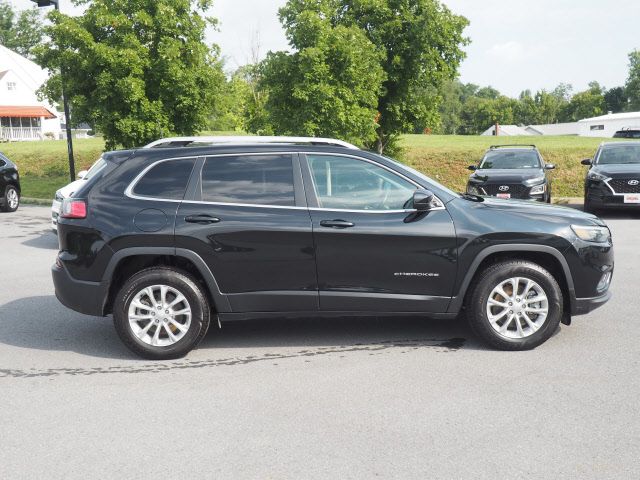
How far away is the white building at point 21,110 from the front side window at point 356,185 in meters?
63.0

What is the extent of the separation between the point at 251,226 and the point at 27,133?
67.7m

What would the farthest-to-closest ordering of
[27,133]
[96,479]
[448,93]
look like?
[448,93]
[27,133]
[96,479]

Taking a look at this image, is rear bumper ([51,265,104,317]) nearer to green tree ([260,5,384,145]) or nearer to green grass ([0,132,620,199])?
green tree ([260,5,384,145])

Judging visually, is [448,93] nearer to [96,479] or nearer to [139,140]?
[139,140]

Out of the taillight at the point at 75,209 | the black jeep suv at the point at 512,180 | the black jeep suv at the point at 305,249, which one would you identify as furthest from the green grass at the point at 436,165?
the black jeep suv at the point at 305,249

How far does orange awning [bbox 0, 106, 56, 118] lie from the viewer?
207 ft

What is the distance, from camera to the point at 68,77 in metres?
16.4

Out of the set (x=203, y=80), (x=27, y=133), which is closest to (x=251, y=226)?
(x=203, y=80)

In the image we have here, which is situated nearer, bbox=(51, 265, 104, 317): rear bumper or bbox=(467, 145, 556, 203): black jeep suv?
bbox=(51, 265, 104, 317): rear bumper

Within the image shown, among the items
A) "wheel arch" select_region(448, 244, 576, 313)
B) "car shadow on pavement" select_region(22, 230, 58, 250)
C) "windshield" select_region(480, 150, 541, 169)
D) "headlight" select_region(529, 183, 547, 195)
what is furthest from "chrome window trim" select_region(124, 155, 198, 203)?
"windshield" select_region(480, 150, 541, 169)

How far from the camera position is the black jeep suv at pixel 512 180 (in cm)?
1497

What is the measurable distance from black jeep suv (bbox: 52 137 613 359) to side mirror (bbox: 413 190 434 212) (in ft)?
0.06

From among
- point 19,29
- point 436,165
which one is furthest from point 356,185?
A: point 19,29

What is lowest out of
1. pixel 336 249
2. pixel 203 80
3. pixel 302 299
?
pixel 302 299
